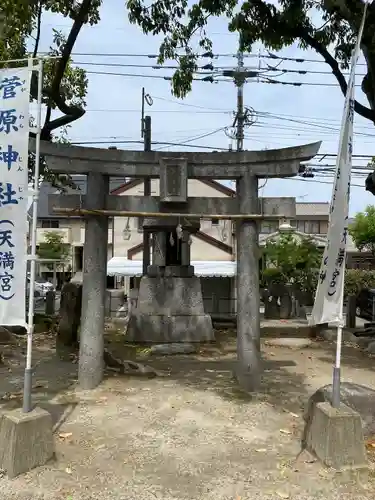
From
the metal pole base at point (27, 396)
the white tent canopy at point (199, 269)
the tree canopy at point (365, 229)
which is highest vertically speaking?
the tree canopy at point (365, 229)

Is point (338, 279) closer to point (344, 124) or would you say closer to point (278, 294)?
point (344, 124)

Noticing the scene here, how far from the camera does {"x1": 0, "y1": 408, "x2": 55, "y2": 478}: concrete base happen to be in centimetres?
441

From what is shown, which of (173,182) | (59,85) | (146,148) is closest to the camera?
(173,182)

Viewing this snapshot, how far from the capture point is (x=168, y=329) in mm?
12844

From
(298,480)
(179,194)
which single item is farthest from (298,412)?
(179,194)

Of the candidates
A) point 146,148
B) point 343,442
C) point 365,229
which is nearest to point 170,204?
point 343,442

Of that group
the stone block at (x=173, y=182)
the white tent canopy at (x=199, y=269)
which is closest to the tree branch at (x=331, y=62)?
the stone block at (x=173, y=182)

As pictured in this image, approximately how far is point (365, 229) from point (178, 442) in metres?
29.7

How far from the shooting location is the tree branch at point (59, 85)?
9565mm

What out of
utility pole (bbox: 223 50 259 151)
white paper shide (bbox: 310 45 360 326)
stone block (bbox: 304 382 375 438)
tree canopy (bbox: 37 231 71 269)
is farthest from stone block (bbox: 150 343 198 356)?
tree canopy (bbox: 37 231 71 269)

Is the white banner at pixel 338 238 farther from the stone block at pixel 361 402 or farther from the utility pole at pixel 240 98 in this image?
the utility pole at pixel 240 98

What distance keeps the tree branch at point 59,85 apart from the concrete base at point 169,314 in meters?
4.81

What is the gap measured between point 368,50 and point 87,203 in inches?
265

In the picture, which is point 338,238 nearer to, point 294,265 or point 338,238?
point 338,238
